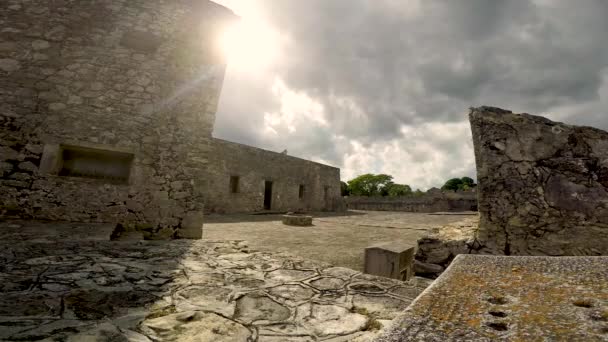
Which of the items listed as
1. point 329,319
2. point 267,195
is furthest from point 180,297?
point 267,195

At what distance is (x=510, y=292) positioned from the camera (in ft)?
3.57

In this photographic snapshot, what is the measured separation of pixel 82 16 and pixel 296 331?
5791mm

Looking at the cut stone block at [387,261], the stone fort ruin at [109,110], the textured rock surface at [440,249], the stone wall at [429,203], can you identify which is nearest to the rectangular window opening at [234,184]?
the stone fort ruin at [109,110]

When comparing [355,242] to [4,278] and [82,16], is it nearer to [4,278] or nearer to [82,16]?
[4,278]

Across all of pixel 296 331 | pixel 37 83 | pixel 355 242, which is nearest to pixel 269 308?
pixel 296 331

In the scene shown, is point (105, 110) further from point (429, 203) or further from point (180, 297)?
point (429, 203)

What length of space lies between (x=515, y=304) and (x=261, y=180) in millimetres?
14341

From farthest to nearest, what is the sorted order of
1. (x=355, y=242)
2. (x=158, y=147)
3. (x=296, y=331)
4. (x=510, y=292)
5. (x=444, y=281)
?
(x=355, y=242) < (x=158, y=147) < (x=296, y=331) < (x=444, y=281) < (x=510, y=292)

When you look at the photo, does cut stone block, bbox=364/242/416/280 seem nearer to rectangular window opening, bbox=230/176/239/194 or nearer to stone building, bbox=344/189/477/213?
rectangular window opening, bbox=230/176/239/194

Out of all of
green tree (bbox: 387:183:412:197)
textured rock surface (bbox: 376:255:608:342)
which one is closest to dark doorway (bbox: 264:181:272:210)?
textured rock surface (bbox: 376:255:608:342)

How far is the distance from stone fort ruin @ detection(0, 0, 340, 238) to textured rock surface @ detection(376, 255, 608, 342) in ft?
12.9

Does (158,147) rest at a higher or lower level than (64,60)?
lower

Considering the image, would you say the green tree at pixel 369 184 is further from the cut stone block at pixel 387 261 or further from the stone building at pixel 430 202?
the cut stone block at pixel 387 261

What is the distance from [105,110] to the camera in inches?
169
